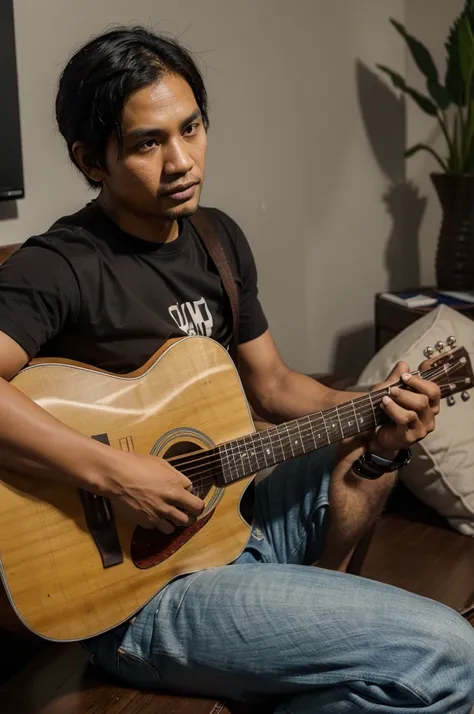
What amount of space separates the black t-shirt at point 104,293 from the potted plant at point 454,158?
141cm

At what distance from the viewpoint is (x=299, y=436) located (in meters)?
1.45

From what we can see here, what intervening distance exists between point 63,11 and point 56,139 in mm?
277

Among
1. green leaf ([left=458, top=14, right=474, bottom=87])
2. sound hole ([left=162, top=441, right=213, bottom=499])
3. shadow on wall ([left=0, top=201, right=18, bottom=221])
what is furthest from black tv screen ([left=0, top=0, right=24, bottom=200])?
green leaf ([left=458, top=14, right=474, bottom=87])

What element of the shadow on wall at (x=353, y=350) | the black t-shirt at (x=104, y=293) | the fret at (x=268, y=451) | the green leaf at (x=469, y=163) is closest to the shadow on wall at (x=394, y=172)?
the shadow on wall at (x=353, y=350)

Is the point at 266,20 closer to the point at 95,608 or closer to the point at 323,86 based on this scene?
the point at 323,86

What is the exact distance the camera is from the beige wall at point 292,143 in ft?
6.38

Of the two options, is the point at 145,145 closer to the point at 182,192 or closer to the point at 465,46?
the point at 182,192

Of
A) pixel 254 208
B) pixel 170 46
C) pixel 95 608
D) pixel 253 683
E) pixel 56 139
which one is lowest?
pixel 253 683

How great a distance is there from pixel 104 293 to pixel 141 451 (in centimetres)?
26

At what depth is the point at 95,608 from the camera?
1295mm

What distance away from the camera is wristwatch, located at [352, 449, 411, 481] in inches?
59.3

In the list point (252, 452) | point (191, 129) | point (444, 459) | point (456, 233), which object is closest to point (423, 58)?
point (456, 233)

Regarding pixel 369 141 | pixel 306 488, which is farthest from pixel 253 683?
pixel 369 141

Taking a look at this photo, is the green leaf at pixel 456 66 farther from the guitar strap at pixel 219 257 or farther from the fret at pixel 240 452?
the fret at pixel 240 452
